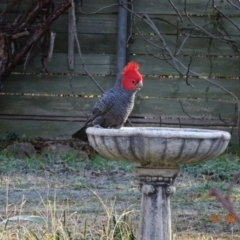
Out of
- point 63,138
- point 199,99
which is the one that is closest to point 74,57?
point 63,138

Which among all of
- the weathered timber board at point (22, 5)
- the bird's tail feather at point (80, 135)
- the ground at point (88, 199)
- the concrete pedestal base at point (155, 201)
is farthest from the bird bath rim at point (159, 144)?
the weathered timber board at point (22, 5)

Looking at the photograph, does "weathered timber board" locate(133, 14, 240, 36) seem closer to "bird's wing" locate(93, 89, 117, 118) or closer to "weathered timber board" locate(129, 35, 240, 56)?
"weathered timber board" locate(129, 35, 240, 56)

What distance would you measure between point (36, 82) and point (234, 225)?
3664mm

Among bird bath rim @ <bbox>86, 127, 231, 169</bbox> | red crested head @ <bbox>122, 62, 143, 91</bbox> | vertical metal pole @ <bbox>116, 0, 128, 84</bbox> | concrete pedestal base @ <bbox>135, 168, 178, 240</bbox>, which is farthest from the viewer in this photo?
vertical metal pole @ <bbox>116, 0, 128, 84</bbox>

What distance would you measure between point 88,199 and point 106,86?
2523 mm

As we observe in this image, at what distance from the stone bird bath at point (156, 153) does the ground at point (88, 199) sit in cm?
17

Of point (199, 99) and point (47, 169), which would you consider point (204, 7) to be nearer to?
point (199, 99)

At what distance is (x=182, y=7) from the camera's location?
7109mm

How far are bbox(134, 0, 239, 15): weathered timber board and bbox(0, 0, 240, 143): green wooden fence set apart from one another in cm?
1

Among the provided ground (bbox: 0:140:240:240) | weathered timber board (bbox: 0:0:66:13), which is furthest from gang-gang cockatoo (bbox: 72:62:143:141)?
weathered timber board (bbox: 0:0:66:13)

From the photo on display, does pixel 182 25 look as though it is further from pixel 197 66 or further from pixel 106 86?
pixel 106 86

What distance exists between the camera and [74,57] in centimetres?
700

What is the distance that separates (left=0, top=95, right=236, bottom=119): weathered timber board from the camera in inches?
277

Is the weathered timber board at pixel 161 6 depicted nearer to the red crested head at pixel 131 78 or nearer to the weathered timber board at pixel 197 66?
the weathered timber board at pixel 197 66
